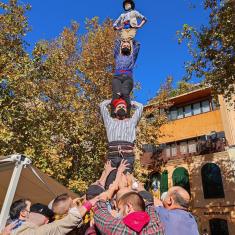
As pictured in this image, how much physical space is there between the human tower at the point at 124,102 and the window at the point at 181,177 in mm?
16421

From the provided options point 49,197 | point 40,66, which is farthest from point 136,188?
point 40,66

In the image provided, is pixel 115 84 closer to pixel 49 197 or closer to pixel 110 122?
pixel 110 122

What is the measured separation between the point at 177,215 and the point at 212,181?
18.3 m

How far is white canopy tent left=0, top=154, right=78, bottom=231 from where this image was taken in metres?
4.62

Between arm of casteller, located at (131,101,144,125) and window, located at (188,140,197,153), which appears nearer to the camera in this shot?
arm of casteller, located at (131,101,144,125)

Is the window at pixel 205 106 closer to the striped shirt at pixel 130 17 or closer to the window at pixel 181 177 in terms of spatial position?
the window at pixel 181 177

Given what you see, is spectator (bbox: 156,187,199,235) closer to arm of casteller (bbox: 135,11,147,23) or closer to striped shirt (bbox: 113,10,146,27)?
striped shirt (bbox: 113,10,146,27)

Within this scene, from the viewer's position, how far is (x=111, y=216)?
268cm

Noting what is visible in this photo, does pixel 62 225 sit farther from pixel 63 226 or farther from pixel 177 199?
pixel 177 199

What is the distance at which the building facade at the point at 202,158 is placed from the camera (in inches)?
773

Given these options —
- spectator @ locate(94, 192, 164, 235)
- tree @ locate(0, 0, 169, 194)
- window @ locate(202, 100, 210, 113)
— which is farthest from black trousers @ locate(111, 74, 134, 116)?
window @ locate(202, 100, 210, 113)

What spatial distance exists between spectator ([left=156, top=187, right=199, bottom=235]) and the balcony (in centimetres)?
1755

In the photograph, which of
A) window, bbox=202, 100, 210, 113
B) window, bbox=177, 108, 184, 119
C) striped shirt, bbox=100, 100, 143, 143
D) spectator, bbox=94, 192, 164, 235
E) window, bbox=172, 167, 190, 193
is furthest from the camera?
window, bbox=177, 108, 184, 119

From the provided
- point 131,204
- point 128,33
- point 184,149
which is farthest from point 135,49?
point 184,149
